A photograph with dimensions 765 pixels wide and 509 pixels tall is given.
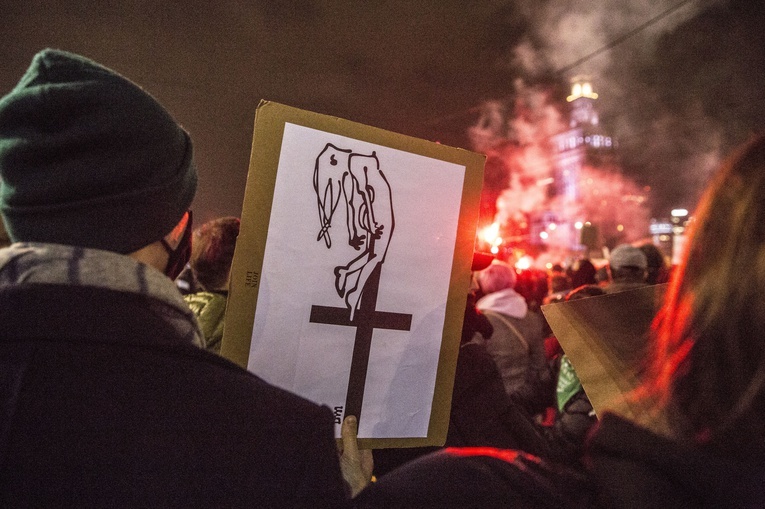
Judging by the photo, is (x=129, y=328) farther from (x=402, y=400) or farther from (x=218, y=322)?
(x=218, y=322)

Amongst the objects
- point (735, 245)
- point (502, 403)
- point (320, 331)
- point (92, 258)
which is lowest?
point (502, 403)

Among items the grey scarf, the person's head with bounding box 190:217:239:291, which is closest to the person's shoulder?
the grey scarf

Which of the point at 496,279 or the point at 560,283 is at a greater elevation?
the point at 560,283

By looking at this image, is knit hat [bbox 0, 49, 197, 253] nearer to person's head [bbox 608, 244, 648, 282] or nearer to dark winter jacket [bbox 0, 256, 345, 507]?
dark winter jacket [bbox 0, 256, 345, 507]

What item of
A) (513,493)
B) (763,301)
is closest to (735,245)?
(763,301)

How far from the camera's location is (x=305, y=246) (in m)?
1.50

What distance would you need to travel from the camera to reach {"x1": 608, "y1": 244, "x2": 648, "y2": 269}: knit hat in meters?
3.59

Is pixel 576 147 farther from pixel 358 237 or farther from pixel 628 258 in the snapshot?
pixel 358 237

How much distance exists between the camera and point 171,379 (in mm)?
798

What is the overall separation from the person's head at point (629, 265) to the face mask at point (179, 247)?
3.32 metres

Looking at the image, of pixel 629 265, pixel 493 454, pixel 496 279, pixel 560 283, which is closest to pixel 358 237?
pixel 493 454

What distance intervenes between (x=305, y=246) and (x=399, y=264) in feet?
1.07

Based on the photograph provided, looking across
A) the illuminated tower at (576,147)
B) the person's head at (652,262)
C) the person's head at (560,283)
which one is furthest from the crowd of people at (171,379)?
the illuminated tower at (576,147)

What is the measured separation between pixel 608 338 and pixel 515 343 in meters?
2.46
